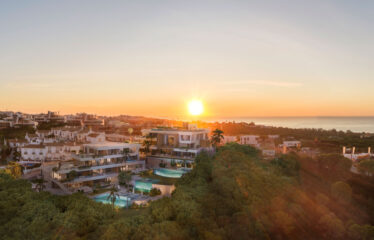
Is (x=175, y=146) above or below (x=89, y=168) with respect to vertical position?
above

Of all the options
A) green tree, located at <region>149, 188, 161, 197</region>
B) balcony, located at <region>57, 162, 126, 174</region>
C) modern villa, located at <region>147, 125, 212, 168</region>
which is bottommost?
green tree, located at <region>149, 188, 161, 197</region>

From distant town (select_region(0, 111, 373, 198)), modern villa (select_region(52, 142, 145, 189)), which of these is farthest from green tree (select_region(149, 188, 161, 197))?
modern villa (select_region(52, 142, 145, 189))

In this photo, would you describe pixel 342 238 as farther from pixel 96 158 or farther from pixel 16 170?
pixel 16 170

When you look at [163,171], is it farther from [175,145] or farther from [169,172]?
[175,145]

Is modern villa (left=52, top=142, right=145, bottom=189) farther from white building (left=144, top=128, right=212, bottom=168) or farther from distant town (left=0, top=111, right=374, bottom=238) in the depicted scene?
white building (left=144, top=128, right=212, bottom=168)

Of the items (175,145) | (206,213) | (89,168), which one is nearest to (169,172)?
(175,145)

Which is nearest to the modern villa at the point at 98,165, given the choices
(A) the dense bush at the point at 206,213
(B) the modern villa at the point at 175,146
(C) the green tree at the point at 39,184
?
(C) the green tree at the point at 39,184
